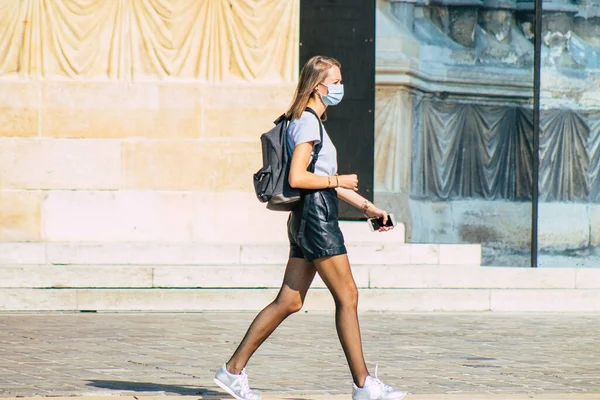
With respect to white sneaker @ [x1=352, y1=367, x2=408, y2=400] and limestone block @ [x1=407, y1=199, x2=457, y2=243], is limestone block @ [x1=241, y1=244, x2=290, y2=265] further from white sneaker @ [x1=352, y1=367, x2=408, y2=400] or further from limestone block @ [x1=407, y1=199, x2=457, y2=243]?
white sneaker @ [x1=352, y1=367, x2=408, y2=400]

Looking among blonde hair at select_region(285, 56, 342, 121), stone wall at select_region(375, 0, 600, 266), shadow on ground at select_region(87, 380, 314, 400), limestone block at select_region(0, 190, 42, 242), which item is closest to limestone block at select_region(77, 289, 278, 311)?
limestone block at select_region(0, 190, 42, 242)

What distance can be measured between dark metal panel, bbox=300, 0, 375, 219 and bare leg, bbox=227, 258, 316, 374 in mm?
7239

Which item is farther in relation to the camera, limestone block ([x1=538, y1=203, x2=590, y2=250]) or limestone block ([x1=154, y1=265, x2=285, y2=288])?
limestone block ([x1=538, y1=203, x2=590, y2=250])

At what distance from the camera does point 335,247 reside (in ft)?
20.2

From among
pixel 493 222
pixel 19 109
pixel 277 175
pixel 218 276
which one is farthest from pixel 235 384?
pixel 493 222

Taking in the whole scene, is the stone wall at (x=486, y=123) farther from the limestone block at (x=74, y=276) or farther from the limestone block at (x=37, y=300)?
the limestone block at (x=37, y=300)

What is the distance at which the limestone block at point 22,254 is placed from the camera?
39.7 ft

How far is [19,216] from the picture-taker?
12766 mm

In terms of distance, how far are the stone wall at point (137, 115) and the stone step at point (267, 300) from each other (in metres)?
1.56

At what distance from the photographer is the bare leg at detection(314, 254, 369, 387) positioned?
6.18 m

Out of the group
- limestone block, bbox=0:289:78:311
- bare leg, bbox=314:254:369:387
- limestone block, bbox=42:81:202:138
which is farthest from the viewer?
limestone block, bbox=42:81:202:138

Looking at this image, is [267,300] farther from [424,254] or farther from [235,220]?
[424,254]

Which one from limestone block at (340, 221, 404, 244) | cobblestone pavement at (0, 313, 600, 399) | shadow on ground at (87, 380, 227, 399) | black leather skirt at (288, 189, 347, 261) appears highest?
black leather skirt at (288, 189, 347, 261)

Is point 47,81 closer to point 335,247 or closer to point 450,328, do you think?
point 450,328
